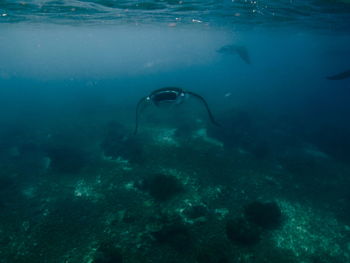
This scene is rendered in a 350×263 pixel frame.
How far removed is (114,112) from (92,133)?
7231mm

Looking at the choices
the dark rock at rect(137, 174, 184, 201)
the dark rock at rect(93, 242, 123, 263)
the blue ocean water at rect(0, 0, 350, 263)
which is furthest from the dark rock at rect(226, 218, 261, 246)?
the dark rock at rect(93, 242, 123, 263)

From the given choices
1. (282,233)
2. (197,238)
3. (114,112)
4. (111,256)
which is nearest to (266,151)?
(282,233)

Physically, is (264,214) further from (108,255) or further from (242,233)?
(108,255)

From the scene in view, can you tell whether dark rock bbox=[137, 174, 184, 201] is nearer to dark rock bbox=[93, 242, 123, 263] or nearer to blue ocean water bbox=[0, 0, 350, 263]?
blue ocean water bbox=[0, 0, 350, 263]

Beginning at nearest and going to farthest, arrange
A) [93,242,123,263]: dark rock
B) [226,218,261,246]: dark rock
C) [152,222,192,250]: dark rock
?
[93,242,123,263]: dark rock
[152,222,192,250]: dark rock
[226,218,261,246]: dark rock

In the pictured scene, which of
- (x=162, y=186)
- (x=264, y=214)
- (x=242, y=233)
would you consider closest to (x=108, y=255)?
(x=162, y=186)

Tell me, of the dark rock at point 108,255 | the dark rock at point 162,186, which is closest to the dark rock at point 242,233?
the dark rock at point 162,186

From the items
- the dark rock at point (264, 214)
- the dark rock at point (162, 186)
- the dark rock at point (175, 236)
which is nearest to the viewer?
the dark rock at point (175, 236)

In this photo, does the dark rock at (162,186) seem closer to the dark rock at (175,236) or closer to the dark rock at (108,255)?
the dark rock at (175,236)

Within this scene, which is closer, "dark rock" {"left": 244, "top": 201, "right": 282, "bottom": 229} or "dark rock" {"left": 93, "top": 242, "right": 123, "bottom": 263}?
"dark rock" {"left": 93, "top": 242, "right": 123, "bottom": 263}

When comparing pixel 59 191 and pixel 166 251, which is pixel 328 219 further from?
pixel 59 191

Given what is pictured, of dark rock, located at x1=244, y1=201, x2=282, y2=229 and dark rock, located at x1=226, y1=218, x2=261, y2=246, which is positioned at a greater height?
dark rock, located at x1=226, y1=218, x2=261, y2=246

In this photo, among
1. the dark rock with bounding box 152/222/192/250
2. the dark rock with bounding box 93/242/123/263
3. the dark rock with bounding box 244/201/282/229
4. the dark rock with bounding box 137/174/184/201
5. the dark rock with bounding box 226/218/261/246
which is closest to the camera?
the dark rock with bounding box 93/242/123/263

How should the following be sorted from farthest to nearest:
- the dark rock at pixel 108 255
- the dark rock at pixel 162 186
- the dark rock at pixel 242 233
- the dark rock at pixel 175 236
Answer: the dark rock at pixel 162 186
the dark rock at pixel 242 233
the dark rock at pixel 175 236
the dark rock at pixel 108 255
